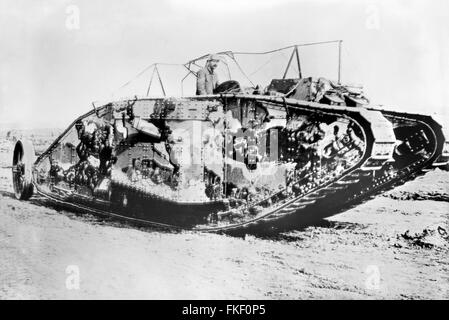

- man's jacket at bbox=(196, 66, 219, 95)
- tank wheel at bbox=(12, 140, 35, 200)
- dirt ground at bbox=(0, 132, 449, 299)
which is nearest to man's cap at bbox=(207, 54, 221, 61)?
man's jacket at bbox=(196, 66, 219, 95)

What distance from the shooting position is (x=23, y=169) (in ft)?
26.3

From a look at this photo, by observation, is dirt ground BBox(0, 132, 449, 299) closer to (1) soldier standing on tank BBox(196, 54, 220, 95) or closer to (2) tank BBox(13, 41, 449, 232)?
(2) tank BBox(13, 41, 449, 232)

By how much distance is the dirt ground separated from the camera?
18.2 ft

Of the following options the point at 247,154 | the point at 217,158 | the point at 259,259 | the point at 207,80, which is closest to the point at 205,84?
the point at 207,80

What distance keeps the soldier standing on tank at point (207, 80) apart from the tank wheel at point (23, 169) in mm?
2970

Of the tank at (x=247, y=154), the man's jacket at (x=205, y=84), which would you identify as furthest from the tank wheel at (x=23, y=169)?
the man's jacket at (x=205, y=84)

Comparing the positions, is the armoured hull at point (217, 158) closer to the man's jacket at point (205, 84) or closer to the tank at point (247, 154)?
the tank at point (247, 154)

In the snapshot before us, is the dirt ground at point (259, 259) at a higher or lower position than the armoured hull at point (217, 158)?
lower

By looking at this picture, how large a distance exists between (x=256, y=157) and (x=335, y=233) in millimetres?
1290

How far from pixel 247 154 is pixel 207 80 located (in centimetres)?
113

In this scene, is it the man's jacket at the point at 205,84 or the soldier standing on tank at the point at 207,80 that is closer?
the soldier standing on tank at the point at 207,80

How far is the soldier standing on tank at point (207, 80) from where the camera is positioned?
6473mm

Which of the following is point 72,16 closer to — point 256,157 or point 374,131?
point 256,157

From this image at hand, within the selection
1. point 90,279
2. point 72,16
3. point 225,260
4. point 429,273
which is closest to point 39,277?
point 90,279
